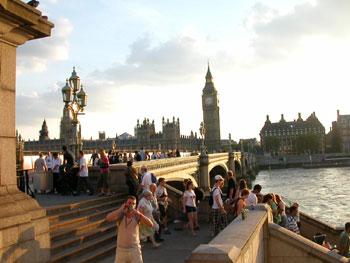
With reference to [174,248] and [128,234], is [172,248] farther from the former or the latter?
[128,234]

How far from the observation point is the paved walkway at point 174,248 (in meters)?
9.59

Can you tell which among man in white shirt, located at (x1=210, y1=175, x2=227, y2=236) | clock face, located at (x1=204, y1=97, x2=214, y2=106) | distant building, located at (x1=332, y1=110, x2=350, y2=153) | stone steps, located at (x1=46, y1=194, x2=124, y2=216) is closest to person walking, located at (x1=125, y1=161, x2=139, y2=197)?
stone steps, located at (x1=46, y1=194, x2=124, y2=216)

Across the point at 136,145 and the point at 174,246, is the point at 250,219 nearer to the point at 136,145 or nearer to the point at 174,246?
the point at 174,246

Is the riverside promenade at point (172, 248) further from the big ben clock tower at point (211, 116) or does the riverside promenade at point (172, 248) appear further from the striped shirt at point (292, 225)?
the big ben clock tower at point (211, 116)

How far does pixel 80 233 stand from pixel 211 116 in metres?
153

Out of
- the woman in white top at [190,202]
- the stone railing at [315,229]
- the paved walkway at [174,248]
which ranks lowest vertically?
the stone railing at [315,229]

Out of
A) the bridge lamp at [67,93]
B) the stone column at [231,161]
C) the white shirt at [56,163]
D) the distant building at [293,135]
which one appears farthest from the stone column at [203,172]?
the distant building at [293,135]

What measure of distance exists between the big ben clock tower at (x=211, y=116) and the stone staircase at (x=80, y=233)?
141m

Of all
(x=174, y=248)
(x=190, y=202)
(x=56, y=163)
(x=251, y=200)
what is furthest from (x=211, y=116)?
(x=174, y=248)

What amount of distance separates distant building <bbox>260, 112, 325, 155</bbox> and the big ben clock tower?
21.9 meters

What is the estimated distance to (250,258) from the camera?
737cm

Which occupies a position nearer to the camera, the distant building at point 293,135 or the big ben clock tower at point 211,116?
the distant building at point 293,135

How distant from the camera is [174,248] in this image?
10891mm

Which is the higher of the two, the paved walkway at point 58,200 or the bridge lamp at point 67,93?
the bridge lamp at point 67,93
